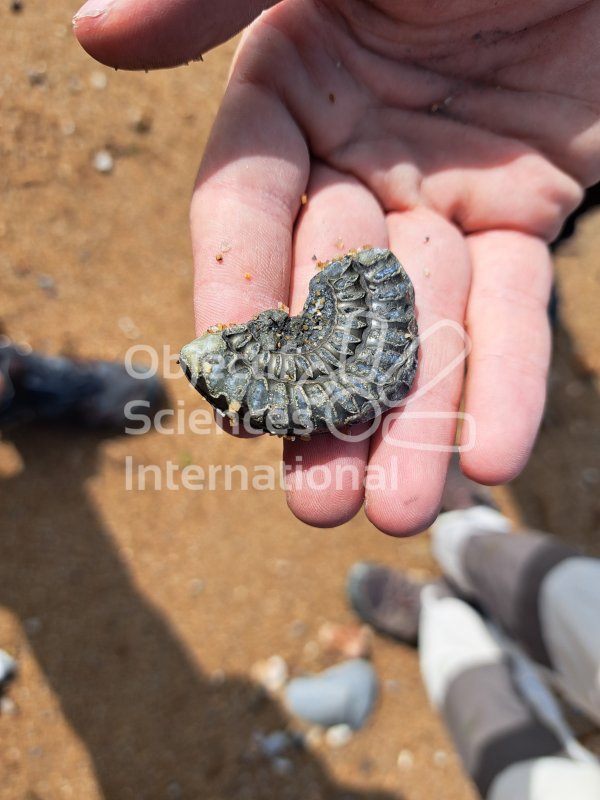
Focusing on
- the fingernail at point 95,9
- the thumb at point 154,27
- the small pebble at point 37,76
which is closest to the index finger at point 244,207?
the thumb at point 154,27

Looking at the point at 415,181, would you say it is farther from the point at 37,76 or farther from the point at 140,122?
the point at 37,76

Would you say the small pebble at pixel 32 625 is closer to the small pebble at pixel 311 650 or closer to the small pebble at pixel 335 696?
the small pebble at pixel 335 696

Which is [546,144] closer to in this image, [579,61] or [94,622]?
[579,61]

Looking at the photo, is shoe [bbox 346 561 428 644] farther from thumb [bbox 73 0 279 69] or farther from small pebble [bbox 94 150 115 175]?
small pebble [bbox 94 150 115 175]

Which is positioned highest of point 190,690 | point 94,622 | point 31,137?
point 31,137

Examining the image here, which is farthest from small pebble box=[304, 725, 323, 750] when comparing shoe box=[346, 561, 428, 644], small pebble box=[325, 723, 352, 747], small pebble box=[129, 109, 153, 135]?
small pebble box=[129, 109, 153, 135]

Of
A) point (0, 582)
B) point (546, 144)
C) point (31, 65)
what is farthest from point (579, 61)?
point (0, 582)
